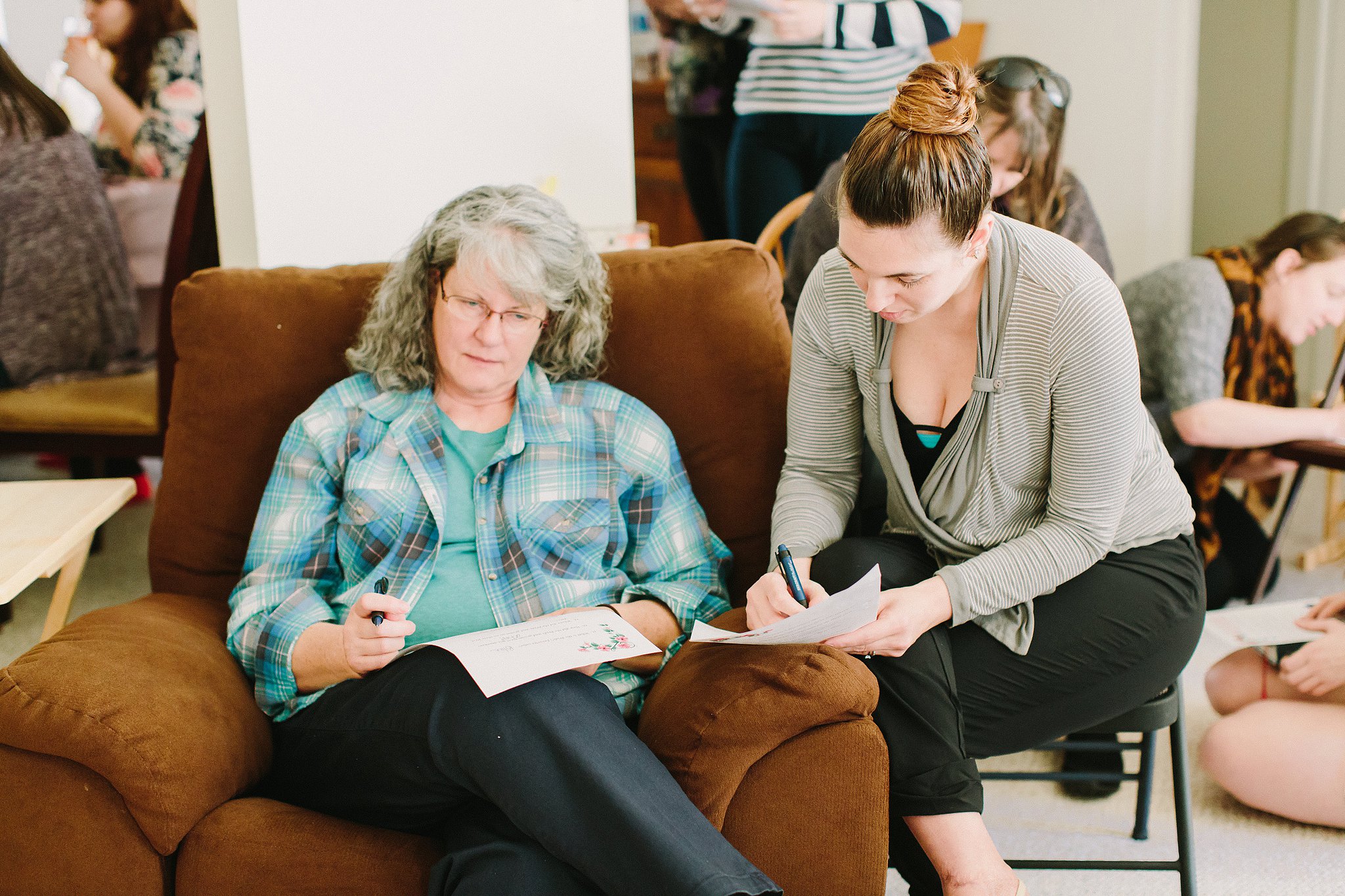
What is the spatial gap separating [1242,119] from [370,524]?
3.63m

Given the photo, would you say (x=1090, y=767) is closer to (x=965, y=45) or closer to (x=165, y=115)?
(x=965, y=45)

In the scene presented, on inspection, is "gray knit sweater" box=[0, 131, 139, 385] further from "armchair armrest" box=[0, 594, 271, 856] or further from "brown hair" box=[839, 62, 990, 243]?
"brown hair" box=[839, 62, 990, 243]

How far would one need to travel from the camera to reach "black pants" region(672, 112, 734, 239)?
3445mm

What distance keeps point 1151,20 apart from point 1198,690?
87.7 inches

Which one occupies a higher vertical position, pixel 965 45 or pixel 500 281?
pixel 965 45

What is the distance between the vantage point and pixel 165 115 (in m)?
3.21

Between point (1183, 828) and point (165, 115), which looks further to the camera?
point (165, 115)

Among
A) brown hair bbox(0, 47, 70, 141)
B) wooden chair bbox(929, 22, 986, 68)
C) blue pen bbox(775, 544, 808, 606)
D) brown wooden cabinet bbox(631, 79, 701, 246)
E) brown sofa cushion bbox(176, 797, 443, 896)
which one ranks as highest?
wooden chair bbox(929, 22, 986, 68)

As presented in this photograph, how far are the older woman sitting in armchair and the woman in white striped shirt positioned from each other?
1.43 metres

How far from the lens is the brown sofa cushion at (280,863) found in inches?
46.8

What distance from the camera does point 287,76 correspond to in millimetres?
2092

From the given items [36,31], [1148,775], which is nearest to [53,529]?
[1148,775]

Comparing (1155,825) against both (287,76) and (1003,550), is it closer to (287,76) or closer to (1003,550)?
(1003,550)

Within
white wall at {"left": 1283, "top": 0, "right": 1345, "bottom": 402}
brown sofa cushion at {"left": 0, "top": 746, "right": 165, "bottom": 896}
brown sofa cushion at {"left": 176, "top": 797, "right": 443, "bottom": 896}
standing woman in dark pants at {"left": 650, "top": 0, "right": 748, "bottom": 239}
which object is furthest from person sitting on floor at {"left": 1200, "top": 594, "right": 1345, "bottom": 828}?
white wall at {"left": 1283, "top": 0, "right": 1345, "bottom": 402}
